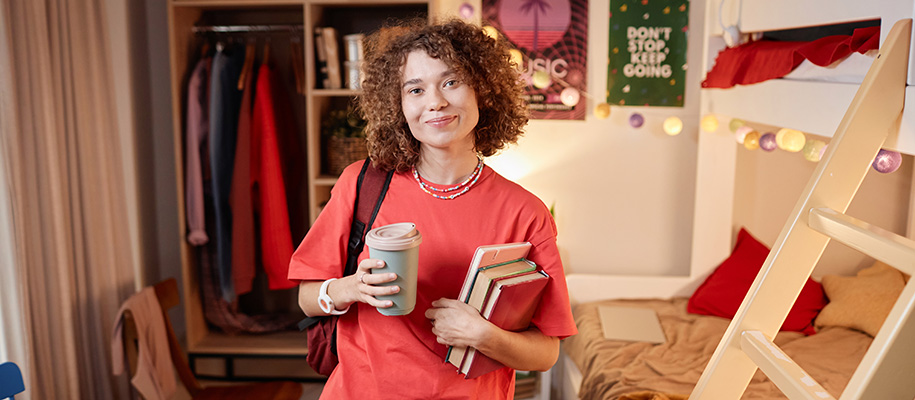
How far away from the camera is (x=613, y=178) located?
306 cm

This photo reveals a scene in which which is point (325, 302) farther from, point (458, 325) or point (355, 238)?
point (458, 325)

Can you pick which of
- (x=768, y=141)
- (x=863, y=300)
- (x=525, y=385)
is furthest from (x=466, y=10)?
(x=863, y=300)

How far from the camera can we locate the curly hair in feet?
4.14

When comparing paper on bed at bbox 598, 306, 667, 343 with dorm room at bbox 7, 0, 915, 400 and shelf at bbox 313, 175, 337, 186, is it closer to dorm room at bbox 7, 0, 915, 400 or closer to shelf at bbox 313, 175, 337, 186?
dorm room at bbox 7, 0, 915, 400

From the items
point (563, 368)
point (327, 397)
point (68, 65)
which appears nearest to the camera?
point (327, 397)

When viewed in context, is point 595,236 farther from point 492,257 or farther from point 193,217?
point 492,257

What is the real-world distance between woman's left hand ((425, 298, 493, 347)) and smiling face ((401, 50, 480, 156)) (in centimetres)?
30

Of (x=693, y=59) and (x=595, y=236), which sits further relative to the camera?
(x=595, y=236)

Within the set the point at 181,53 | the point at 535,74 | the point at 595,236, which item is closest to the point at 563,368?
the point at 595,236

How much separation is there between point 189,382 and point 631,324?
69.5 inches

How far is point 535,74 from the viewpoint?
2.82m

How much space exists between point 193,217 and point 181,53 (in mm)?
711

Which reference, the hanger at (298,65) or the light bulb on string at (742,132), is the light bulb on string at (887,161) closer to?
the light bulb on string at (742,132)

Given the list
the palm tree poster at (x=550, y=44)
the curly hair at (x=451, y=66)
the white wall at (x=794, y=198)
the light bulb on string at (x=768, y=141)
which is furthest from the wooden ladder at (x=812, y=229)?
the white wall at (x=794, y=198)
